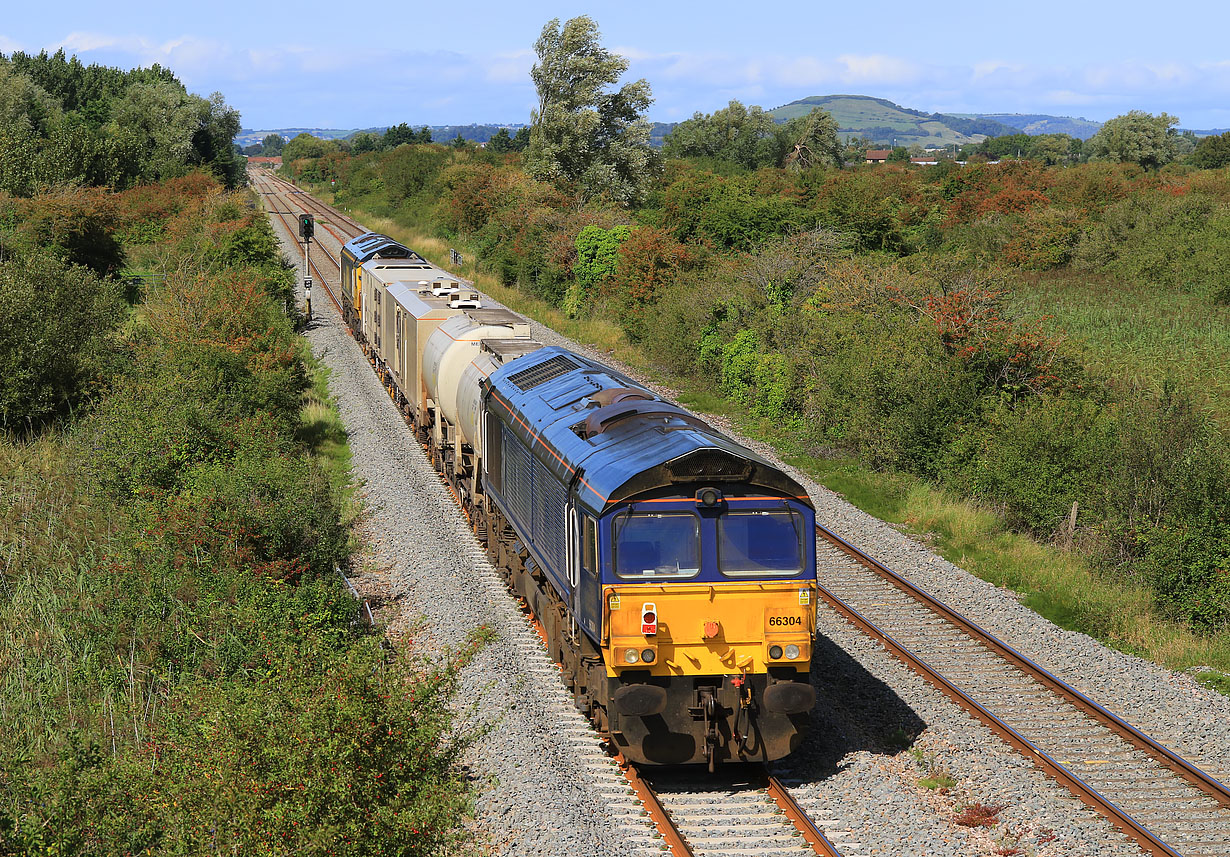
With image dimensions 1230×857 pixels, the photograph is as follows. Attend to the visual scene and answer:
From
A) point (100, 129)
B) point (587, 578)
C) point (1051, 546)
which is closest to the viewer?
point (587, 578)

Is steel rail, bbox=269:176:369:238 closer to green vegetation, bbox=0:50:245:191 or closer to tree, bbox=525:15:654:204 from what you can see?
green vegetation, bbox=0:50:245:191

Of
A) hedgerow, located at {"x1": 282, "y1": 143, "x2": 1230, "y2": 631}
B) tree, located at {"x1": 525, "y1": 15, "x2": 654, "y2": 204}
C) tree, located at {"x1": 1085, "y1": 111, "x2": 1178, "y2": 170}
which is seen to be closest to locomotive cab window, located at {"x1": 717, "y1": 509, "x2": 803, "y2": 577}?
hedgerow, located at {"x1": 282, "y1": 143, "x2": 1230, "y2": 631}

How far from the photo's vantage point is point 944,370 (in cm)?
2403

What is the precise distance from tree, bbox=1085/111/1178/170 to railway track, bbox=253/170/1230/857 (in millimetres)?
87330

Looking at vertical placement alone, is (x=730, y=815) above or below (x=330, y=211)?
below

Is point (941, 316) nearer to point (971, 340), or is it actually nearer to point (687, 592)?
point (971, 340)

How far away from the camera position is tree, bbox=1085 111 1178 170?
299ft

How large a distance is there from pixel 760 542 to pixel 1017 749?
427cm

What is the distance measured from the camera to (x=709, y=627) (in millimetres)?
10703

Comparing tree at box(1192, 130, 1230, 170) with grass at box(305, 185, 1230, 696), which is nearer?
grass at box(305, 185, 1230, 696)

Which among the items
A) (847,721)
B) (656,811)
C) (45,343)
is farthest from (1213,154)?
(656,811)

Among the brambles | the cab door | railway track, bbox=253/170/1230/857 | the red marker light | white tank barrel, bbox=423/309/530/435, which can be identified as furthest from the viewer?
white tank barrel, bbox=423/309/530/435

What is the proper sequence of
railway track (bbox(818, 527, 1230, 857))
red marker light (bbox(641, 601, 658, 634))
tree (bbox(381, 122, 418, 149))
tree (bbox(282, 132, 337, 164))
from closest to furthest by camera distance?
red marker light (bbox(641, 601, 658, 634)) < railway track (bbox(818, 527, 1230, 857)) < tree (bbox(381, 122, 418, 149)) < tree (bbox(282, 132, 337, 164))

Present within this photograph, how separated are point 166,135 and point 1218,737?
74.4 meters
